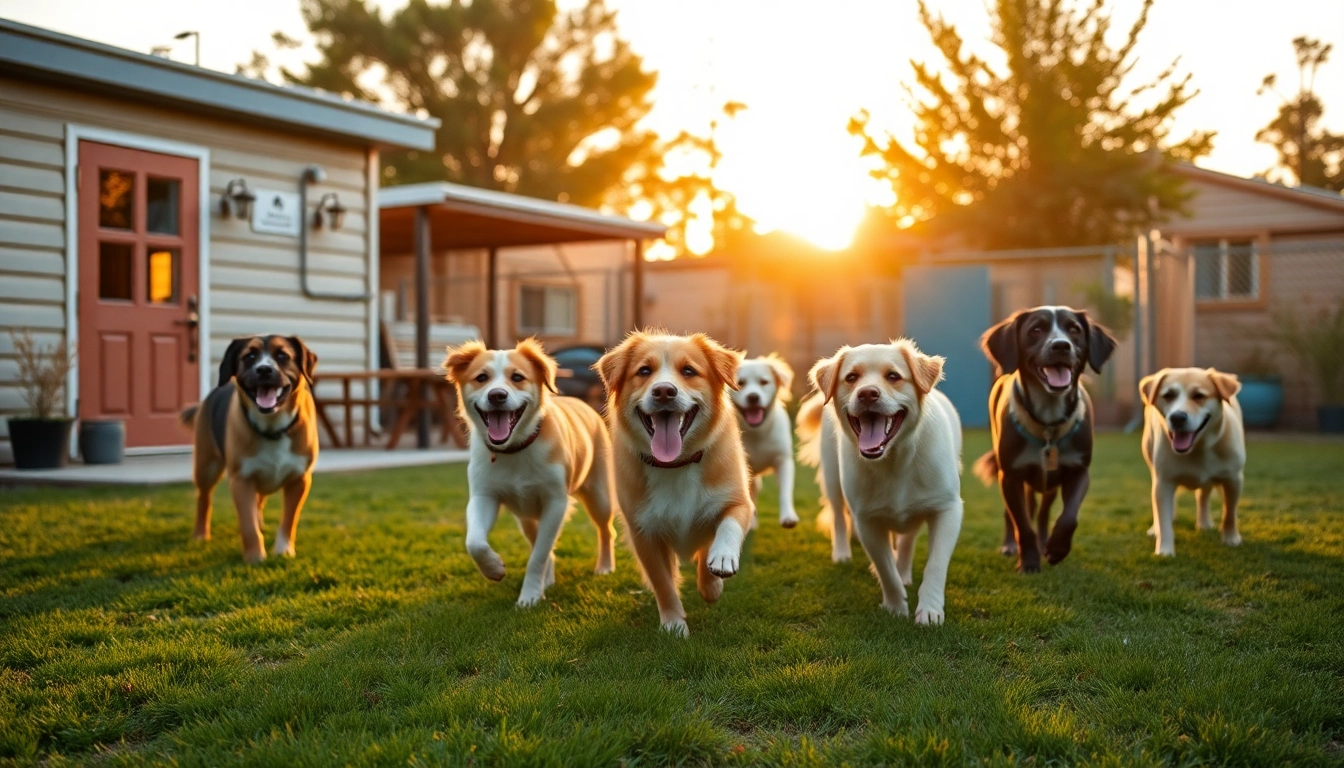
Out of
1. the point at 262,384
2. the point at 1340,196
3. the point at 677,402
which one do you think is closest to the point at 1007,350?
the point at 677,402

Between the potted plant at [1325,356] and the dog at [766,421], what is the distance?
40.7 ft

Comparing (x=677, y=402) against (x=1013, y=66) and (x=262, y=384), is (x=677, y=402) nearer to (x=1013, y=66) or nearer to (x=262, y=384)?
(x=262, y=384)

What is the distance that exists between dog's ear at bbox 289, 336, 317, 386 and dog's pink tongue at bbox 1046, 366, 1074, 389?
397 centimetres

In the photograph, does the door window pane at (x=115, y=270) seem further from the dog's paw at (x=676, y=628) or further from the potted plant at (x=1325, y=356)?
the potted plant at (x=1325, y=356)

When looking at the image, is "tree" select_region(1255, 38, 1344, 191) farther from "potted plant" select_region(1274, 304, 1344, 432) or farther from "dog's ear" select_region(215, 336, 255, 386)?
"dog's ear" select_region(215, 336, 255, 386)

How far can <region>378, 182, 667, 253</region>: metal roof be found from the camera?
13.1m

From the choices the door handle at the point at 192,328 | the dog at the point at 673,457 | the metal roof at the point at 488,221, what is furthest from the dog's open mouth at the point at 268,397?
the metal roof at the point at 488,221

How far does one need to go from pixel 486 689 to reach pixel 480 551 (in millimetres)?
1256

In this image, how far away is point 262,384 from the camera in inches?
220

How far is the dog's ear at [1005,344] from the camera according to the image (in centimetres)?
530

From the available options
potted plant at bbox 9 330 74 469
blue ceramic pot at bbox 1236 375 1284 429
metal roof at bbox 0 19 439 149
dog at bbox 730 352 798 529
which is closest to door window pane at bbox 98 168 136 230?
metal roof at bbox 0 19 439 149

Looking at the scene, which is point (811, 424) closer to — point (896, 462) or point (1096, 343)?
point (1096, 343)

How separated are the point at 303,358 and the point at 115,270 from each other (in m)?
5.54

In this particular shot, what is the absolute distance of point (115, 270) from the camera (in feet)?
33.8
